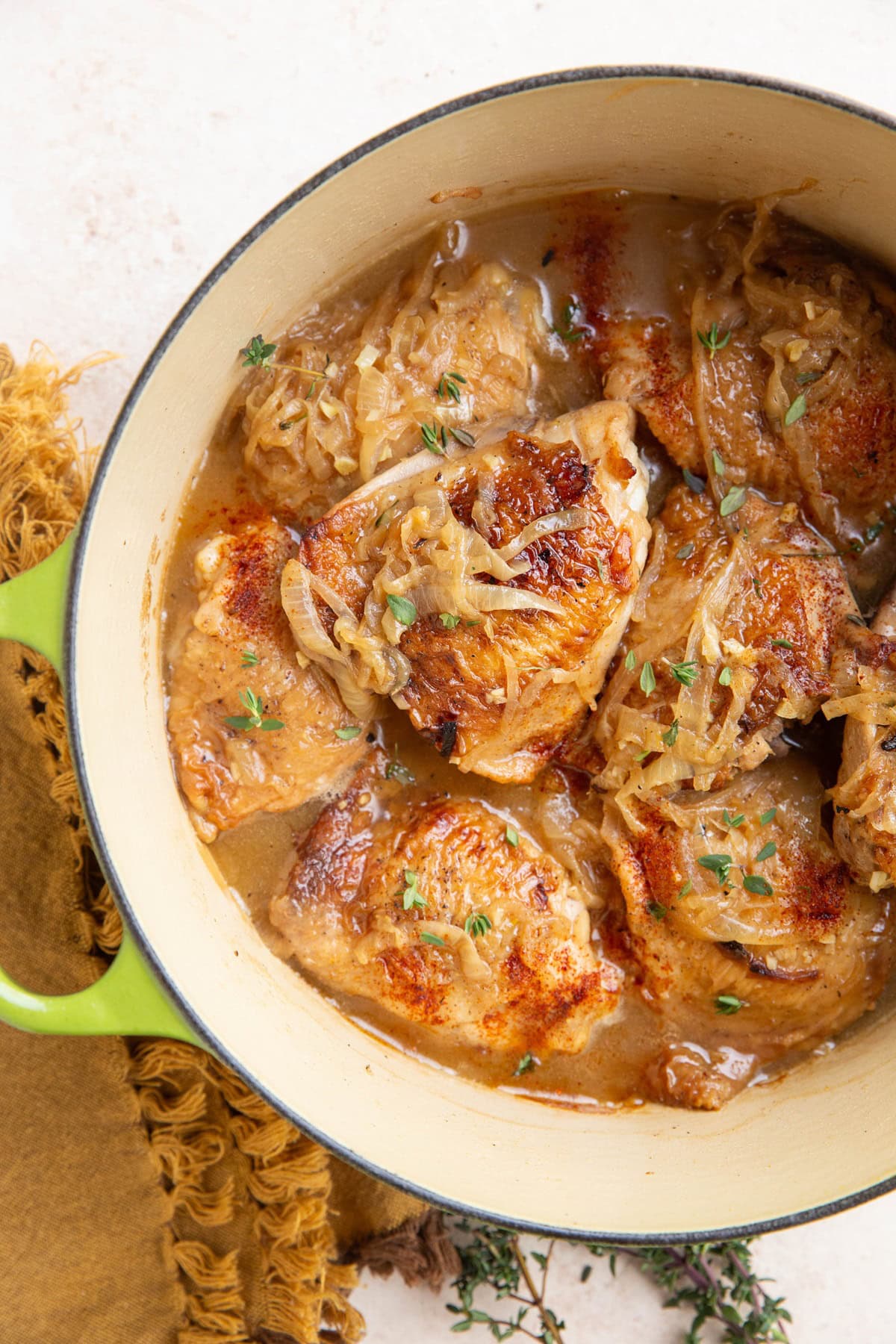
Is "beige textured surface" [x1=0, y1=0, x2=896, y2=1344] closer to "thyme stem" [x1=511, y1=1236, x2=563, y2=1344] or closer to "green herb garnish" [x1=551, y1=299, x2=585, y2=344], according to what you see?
"green herb garnish" [x1=551, y1=299, x2=585, y2=344]

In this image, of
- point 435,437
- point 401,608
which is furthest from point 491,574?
point 435,437

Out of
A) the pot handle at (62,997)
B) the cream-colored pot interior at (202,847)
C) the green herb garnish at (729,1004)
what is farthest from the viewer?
the green herb garnish at (729,1004)

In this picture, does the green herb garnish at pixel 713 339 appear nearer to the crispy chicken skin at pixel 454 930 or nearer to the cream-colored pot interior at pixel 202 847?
the cream-colored pot interior at pixel 202 847

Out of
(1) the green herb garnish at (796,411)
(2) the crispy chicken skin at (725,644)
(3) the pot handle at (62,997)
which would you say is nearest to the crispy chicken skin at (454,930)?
(2) the crispy chicken skin at (725,644)

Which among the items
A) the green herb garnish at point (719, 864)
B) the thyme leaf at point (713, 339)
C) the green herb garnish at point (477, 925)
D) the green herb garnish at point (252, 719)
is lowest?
the green herb garnish at point (477, 925)

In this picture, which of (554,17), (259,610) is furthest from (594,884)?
(554,17)

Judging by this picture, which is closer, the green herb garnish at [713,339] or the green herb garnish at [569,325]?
the green herb garnish at [713,339]

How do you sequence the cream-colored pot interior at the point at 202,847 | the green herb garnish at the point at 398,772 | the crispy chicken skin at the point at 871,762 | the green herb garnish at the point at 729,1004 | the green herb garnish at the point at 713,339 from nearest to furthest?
1. the cream-colored pot interior at the point at 202,847
2. the crispy chicken skin at the point at 871,762
3. the green herb garnish at the point at 713,339
4. the green herb garnish at the point at 729,1004
5. the green herb garnish at the point at 398,772

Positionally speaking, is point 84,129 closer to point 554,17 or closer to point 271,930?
point 554,17
